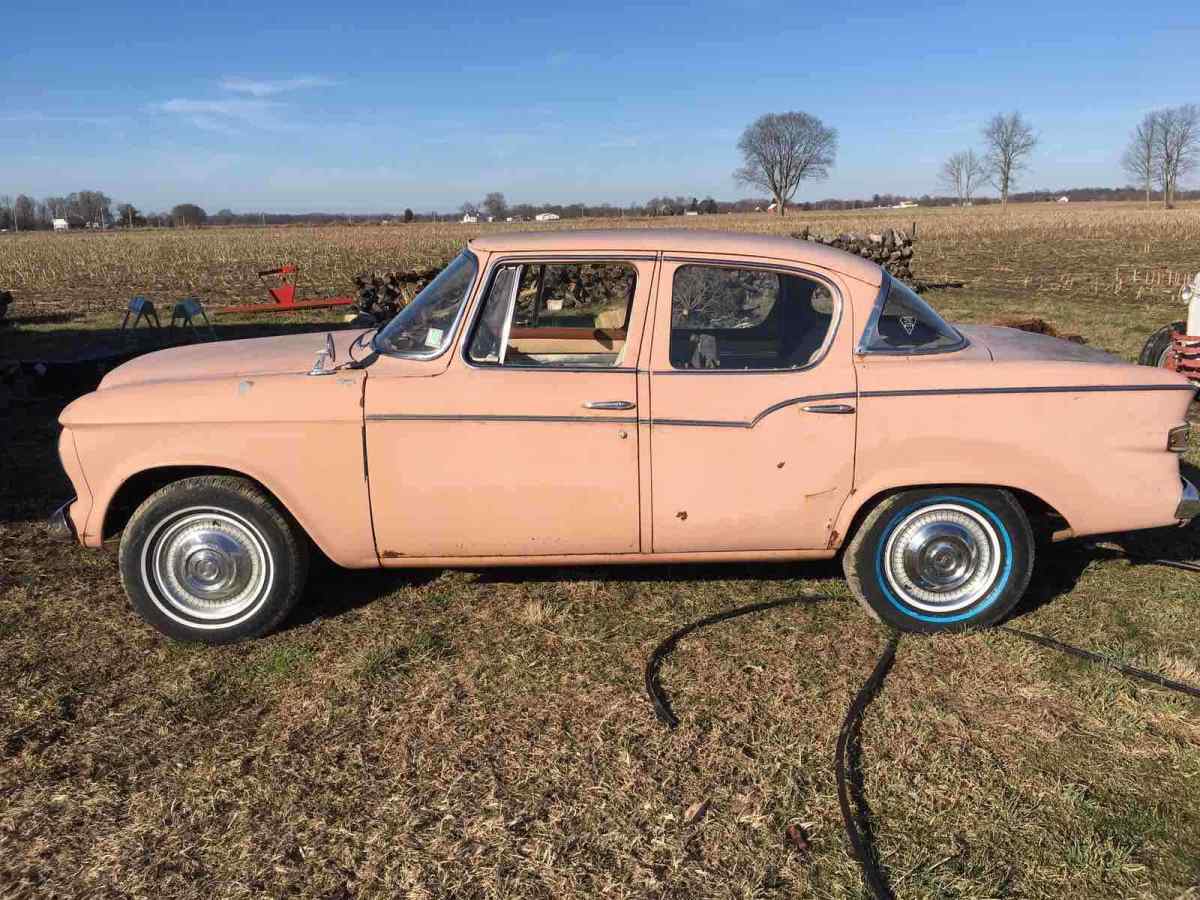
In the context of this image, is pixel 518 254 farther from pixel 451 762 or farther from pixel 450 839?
pixel 450 839

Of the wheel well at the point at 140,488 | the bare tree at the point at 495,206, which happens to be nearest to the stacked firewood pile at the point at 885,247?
the wheel well at the point at 140,488

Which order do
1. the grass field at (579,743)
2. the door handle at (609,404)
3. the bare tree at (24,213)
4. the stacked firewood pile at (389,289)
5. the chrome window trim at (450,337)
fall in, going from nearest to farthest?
the grass field at (579,743) → the door handle at (609,404) → the chrome window trim at (450,337) → the stacked firewood pile at (389,289) → the bare tree at (24,213)

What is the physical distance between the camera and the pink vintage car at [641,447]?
3873 mm

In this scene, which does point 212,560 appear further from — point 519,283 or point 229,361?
point 519,283

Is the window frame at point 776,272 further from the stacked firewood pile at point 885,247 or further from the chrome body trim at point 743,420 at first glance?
the stacked firewood pile at point 885,247

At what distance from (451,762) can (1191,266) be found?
2528cm

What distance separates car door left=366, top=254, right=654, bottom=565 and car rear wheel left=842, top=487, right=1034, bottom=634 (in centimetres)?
109

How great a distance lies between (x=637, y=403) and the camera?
3857mm

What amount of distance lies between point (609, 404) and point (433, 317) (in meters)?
0.94

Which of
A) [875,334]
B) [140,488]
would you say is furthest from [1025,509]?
[140,488]

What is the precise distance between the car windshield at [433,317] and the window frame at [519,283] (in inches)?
3.3

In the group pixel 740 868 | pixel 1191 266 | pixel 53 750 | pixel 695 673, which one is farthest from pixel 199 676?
pixel 1191 266

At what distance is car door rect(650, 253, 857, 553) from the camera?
3.87 metres

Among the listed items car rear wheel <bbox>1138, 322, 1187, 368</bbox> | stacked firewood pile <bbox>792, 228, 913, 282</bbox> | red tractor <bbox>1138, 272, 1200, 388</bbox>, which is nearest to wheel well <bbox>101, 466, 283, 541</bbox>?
red tractor <bbox>1138, 272, 1200, 388</bbox>
